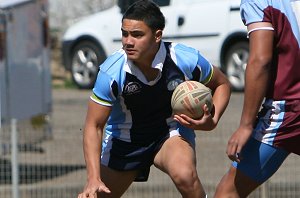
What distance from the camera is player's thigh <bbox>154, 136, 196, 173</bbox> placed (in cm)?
705

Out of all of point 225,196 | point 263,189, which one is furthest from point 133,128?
point 263,189

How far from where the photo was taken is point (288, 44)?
258 inches

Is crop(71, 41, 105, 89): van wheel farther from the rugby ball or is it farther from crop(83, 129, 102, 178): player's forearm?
the rugby ball

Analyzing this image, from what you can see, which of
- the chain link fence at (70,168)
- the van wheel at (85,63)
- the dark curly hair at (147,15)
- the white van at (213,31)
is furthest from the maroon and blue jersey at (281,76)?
the van wheel at (85,63)

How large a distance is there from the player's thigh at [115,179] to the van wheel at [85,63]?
1169 cm

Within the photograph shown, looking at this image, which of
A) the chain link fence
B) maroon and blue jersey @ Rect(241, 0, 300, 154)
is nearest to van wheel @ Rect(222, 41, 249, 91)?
the chain link fence

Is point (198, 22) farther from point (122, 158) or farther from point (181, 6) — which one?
point (122, 158)

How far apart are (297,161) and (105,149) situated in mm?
3766

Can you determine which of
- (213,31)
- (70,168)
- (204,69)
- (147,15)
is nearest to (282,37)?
(204,69)

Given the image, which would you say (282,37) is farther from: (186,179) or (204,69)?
(186,179)

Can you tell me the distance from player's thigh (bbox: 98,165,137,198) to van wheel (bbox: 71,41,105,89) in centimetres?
1169

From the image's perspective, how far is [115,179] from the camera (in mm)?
7359

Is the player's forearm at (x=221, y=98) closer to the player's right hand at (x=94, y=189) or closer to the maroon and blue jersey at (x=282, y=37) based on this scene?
the maroon and blue jersey at (x=282, y=37)

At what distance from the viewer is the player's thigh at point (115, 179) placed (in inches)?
289
